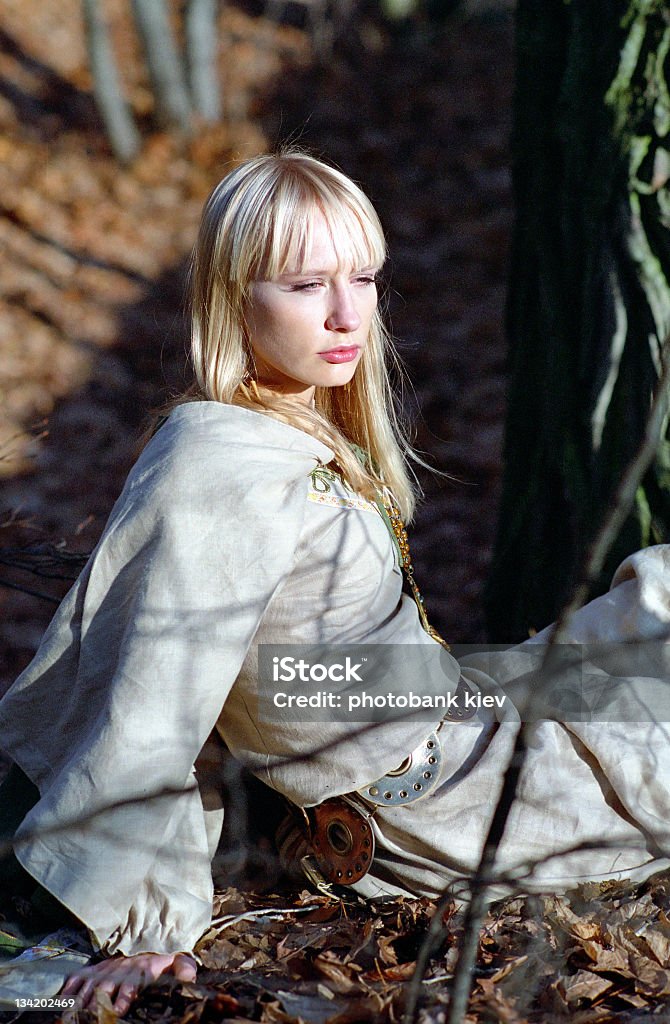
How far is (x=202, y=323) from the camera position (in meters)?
2.24

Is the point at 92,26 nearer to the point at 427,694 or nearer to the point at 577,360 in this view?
the point at 577,360

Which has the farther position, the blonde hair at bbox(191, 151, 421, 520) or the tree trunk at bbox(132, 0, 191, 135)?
the tree trunk at bbox(132, 0, 191, 135)

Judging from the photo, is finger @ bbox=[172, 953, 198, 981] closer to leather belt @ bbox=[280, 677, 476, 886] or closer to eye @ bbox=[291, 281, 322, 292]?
leather belt @ bbox=[280, 677, 476, 886]

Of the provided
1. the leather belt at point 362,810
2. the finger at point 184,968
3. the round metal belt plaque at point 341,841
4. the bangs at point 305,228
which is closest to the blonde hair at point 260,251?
the bangs at point 305,228

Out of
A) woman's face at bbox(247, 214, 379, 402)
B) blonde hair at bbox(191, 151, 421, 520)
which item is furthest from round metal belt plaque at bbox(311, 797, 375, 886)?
woman's face at bbox(247, 214, 379, 402)

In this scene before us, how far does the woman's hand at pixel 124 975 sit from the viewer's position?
1882mm

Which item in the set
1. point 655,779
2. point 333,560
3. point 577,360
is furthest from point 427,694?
point 577,360

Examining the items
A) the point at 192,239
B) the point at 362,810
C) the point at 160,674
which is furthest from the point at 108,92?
the point at 362,810

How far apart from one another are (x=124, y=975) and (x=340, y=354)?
1.28 metres

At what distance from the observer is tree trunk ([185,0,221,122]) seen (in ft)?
24.6

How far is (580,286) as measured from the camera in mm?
2867

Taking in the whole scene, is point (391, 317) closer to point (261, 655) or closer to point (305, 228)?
point (305, 228)

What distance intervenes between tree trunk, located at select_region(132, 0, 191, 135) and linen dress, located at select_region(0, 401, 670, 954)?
606 cm

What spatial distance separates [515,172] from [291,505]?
1.52 m
